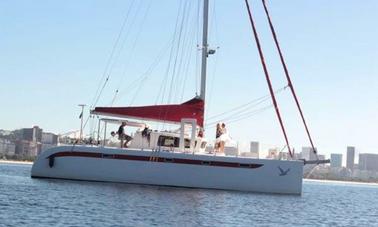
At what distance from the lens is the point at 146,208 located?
30594 mm

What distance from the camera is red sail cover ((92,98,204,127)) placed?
45250 mm

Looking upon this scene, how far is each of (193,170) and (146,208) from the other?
11.9 meters

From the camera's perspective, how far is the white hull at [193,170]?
4228 cm

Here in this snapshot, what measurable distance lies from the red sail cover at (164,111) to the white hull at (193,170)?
3320mm

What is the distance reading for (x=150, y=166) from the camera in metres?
42.7

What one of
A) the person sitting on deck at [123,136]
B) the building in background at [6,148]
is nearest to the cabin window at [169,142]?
the person sitting on deck at [123,136]

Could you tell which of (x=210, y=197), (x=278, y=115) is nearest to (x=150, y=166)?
(x=210, y=197)

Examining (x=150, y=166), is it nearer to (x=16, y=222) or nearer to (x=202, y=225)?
(x=202, y=225)

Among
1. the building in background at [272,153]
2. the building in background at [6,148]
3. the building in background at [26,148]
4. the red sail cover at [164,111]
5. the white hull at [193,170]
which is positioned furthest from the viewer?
the building in background at [6,148]

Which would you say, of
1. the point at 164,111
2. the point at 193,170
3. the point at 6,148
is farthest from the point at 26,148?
the point at 193,170

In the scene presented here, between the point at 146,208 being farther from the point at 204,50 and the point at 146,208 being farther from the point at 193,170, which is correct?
the point at 204,50

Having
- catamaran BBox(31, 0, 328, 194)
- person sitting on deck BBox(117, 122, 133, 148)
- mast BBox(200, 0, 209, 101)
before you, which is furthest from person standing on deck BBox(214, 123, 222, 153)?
person sitting on deck BBox(117, 122, 133, 148)

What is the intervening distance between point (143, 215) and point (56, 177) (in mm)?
17624

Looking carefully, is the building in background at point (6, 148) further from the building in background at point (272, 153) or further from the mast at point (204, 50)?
the building in background at point (272, 153)
